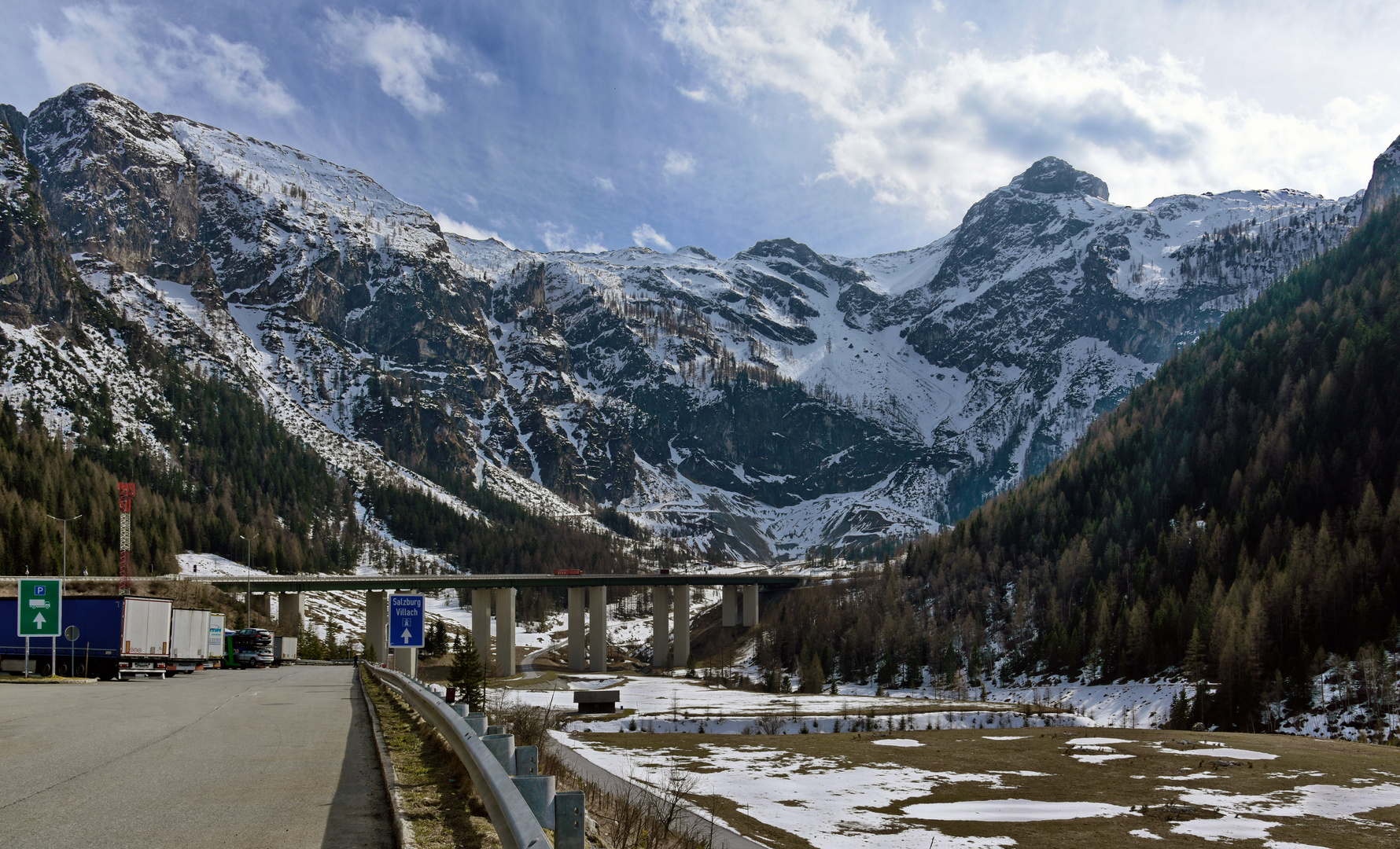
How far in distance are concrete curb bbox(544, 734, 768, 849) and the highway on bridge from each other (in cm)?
471

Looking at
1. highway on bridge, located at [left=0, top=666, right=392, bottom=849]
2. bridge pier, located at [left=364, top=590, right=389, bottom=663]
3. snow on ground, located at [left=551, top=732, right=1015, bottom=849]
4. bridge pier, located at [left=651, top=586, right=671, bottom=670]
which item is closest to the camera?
highway on bridge, located at [left=0, top=666, right=392, bottom=849]

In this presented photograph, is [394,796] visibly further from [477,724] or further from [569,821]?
[569,821]

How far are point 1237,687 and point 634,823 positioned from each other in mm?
70725

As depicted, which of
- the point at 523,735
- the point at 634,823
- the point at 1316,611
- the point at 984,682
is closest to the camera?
the point at 634,823

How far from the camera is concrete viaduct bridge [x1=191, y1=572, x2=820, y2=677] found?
371 ft

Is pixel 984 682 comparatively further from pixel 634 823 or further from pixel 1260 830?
pixel 634 823

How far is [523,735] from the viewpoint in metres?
18.8

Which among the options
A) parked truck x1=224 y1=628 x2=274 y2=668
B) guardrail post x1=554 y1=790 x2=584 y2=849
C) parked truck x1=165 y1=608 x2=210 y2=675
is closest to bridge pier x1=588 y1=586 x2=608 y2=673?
parked truck x1=224 y1=628 x2=274 y2=668

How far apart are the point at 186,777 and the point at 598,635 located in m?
128

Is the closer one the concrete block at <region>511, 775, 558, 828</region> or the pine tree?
the concrete block at <region>511, 775, 558, 828</region>

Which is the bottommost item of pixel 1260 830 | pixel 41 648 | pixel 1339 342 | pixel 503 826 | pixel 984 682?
pixel 984 682

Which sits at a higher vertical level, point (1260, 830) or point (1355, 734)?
point (1260, 830)

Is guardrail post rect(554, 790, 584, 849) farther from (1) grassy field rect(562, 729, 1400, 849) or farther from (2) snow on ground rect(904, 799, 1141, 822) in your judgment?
(2) snow on ground rect(904, 799, 1141, 822)

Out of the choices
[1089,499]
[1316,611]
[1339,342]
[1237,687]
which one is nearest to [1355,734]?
[1237,687]
